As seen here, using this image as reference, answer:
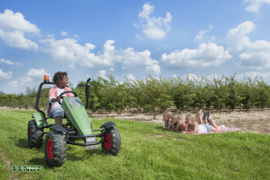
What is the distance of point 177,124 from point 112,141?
325 centimetres

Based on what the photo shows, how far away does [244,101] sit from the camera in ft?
38.4

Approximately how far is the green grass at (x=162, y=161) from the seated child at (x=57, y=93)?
33.8 inches

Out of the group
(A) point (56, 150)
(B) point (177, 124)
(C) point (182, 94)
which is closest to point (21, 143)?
(A) point (56, 150)

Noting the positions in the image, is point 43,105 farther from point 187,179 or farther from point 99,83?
point 187,179

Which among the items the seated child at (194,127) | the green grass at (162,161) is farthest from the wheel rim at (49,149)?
the seated child at (194,127)

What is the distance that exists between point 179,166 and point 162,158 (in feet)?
1.43

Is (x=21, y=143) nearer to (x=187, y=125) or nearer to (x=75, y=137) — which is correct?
(x=75, y=137)

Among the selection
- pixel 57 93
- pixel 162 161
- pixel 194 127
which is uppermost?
pixel 57 93

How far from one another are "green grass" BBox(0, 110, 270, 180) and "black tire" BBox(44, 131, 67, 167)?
141 mm

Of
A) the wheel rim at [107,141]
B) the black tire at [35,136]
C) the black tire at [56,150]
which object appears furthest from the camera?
the black tire at [35,136]

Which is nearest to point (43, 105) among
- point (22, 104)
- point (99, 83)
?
point (22, 104)

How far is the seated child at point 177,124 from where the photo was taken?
6.09 m

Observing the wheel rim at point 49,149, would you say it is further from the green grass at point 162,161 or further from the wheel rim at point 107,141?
the wheel rim at point 107,141

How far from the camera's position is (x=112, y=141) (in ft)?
11.4
